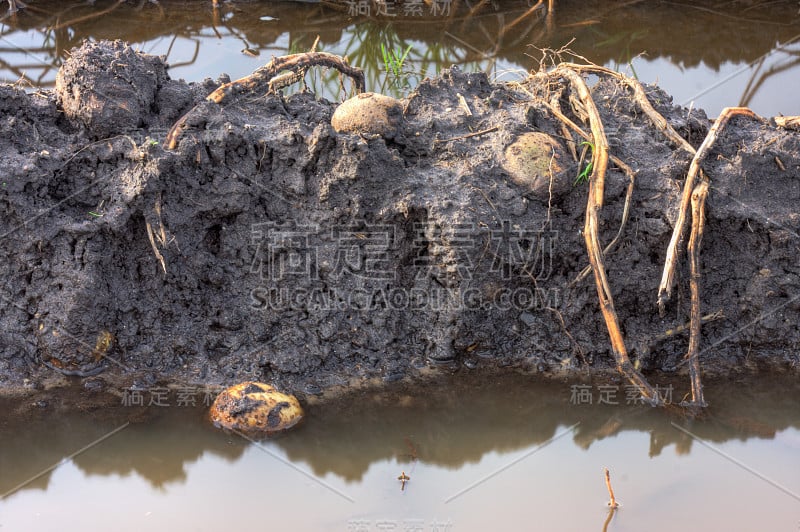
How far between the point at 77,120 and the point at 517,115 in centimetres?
202

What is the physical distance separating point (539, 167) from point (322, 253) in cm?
103

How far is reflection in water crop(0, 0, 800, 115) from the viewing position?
18.5 ft

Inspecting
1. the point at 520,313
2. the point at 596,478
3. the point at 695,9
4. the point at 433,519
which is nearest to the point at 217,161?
the point at 520,313

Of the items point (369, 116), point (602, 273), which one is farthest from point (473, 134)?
point (602, 273)

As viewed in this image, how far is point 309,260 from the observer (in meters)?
3.53

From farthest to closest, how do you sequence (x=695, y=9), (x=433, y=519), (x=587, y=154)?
(x=695, y=9) < (x=587, y=154) < (x=433, y=519)

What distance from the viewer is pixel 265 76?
152 inches

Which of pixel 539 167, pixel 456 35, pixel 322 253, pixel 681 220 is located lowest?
pixel 322 253

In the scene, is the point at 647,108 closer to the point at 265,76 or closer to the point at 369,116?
the point at 369,116

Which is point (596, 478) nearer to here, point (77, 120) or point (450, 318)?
point (450, 318)

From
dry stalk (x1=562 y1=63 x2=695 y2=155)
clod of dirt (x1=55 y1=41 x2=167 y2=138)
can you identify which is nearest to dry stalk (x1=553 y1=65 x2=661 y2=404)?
dry stalk (x1=562 y1=63 x2=695 y2=155)

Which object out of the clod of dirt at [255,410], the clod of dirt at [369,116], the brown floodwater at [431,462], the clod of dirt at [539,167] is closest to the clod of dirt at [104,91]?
the clod of dirt at [369,116]

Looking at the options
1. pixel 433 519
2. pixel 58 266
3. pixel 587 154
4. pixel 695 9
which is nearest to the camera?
pixel 433 519

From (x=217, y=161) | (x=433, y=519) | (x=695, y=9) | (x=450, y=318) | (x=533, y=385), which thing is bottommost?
(x=433, y=519)
